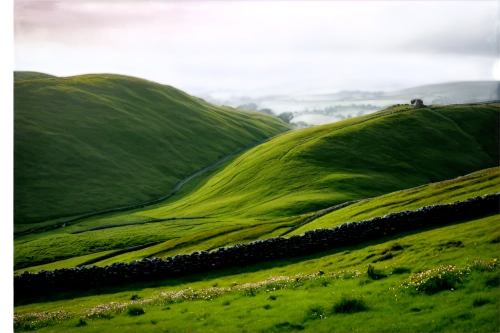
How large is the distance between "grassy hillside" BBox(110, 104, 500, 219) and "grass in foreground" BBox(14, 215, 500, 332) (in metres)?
50.0

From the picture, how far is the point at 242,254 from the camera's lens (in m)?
41.8

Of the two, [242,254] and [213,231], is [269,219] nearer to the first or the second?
[213,231]

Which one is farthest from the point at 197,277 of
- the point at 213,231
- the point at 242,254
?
the point at 213,231

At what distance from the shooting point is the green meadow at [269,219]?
883 inches

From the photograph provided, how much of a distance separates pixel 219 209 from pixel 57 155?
255 ft

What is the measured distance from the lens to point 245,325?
22.6 m

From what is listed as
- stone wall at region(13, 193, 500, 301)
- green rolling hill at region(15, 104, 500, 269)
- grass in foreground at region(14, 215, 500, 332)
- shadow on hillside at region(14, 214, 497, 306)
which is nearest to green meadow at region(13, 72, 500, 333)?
grass in foreground at region(14, 215, 500, 332)

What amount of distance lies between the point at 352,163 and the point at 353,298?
322ft

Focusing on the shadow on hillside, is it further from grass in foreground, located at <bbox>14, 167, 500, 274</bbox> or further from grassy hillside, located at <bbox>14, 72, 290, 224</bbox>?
grassy hillside, located at <bbox>14, 72, 290, 224</bbox>

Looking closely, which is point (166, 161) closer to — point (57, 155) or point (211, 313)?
point (57, 155)

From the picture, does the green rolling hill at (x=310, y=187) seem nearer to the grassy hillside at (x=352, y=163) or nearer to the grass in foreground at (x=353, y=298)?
the grassy hillside at (x=352, y=163)

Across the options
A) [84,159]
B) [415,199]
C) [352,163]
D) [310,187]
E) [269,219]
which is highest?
[84,159]

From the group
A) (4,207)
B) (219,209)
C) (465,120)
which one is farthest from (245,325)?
(465,120)

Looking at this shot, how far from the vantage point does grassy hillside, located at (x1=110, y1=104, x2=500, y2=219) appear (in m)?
99.4
